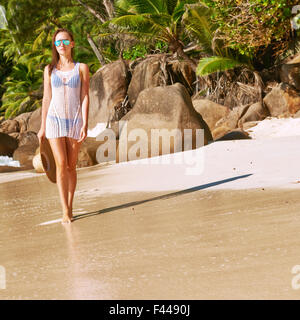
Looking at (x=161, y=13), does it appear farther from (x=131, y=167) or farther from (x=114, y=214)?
→ (x=114, y=214)

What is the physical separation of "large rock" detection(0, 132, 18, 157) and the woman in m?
14.6

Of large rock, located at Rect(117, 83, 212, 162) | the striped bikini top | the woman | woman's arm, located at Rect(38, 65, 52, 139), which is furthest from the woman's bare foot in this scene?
large rock, located at Rect(117, 83, 212, 162)

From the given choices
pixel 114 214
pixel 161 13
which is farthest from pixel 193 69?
pixel 114 214

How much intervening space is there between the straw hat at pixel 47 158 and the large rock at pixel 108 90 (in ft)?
49.2

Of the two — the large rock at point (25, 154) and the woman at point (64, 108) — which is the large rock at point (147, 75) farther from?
the woman at point (64, 108)

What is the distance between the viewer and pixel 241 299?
1.97 m

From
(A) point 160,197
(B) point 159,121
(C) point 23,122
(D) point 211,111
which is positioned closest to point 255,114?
(D) point 211,111

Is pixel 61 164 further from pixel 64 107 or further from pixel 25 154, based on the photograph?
pixel 25 154

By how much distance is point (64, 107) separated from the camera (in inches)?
168

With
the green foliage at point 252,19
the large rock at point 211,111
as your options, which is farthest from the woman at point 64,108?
the large rock at point 211,111

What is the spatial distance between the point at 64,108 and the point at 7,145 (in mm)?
15014

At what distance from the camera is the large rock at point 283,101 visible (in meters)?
14.9

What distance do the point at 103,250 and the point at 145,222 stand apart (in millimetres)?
761

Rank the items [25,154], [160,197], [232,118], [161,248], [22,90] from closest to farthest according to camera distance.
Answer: [161,248] < [160,197] < [25,154] < [232,118] < [22,90]
